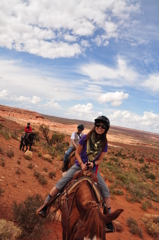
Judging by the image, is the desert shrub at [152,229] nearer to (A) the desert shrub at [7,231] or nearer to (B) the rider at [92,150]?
(B) the rider at [92,150]

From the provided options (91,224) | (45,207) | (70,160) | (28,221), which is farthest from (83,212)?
(70,160)

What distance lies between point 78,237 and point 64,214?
974 mm

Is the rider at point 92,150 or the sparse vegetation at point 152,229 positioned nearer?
the rider at point 92,150

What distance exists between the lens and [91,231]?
1.92 meters

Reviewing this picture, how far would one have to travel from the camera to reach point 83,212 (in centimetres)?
216

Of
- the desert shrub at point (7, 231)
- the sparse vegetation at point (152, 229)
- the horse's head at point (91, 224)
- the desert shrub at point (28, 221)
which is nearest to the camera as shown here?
the horse's head at point (91, 224)

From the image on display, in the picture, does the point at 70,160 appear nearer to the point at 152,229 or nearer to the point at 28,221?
the point at 28,221

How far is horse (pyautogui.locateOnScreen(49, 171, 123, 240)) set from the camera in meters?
1.96

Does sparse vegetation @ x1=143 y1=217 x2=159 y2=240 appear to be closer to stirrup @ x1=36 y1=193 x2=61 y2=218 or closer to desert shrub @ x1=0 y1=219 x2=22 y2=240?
stirrup @ x1=36 y1=193 x2=61 y2=218

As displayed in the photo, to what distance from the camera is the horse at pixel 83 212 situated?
1955mm

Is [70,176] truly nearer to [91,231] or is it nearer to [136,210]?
[91,231]

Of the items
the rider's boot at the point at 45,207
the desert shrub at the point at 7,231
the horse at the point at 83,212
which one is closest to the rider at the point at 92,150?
the rider's boot at the point at 45,207

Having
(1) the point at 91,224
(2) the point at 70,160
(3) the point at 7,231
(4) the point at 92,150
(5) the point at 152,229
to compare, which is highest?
(4) the point at 92,150

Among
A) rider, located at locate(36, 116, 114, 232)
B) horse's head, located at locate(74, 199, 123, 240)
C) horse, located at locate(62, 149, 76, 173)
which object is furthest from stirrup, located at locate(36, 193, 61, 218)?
horse, located at locate(62, 149, 76, 173)
